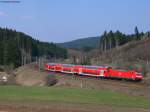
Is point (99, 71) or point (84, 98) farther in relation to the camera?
point (99, 71)

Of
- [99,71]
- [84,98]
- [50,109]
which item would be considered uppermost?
[99,71]

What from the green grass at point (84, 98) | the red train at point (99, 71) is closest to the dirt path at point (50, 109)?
the green grass at point (84, 98)

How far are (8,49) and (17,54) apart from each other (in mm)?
4972

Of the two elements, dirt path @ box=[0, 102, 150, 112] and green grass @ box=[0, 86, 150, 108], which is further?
green grass @ box=[0, 86, 150, 108]

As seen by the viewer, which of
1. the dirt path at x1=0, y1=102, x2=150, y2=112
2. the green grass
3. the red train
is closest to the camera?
the dirt path at x1=0, y1=102, x2=150, y2=112

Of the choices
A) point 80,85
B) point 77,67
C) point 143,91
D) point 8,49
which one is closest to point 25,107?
point 143,91

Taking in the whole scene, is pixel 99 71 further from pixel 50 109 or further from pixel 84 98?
pixel 50 109

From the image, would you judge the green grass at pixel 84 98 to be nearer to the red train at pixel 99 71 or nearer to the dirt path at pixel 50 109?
the dirt path at pixel 50 109

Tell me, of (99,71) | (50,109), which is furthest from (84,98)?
(99,71)

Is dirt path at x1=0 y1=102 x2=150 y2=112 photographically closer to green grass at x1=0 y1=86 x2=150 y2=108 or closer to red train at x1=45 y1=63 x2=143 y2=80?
green grass at x1=0 y1=86 x2=150 y2=108

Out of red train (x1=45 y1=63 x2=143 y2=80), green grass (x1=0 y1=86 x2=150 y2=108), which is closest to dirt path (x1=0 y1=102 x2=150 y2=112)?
green grass (x1=0 y1=86 x2=150 y2=108)

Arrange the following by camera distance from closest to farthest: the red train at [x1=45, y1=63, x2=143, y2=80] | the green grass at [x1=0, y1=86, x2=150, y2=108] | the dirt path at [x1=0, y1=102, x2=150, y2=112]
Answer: the dirt path at [x1=0, y1=102, x2=150, y2=112], the green grass at [x1=0, y1=86, x2=150, y2=108], the red train at [x1=45, y1=63, x2=143, y2=80]

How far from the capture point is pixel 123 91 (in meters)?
51.8

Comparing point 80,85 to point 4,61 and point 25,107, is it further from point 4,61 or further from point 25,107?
point 4,61
